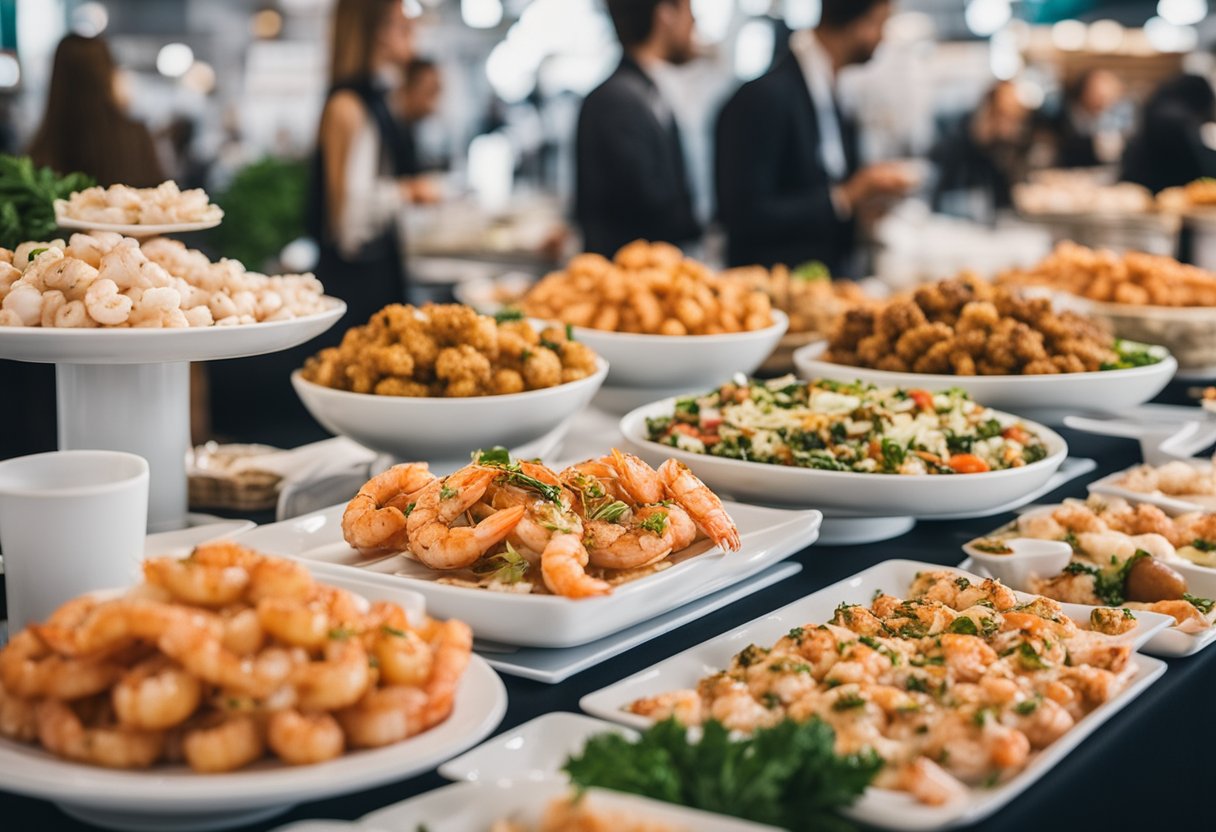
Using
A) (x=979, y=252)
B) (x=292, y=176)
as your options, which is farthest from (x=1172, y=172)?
(x=292, y=176)

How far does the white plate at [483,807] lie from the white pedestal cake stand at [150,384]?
0.82 metres

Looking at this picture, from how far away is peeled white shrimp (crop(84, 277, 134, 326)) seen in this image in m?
1.62

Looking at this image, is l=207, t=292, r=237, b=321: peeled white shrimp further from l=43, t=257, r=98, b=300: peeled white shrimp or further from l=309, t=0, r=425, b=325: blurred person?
l=309, t=0, r=425, b=325: blurred person

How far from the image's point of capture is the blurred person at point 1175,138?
8.06 meters

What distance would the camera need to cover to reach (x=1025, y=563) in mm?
1823

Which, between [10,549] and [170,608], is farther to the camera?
[10,549]

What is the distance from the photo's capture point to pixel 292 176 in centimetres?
849

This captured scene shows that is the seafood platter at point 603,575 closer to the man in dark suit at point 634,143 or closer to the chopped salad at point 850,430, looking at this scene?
the chopped salad at point 850,430

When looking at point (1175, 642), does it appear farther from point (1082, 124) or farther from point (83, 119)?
point (1082, 124)

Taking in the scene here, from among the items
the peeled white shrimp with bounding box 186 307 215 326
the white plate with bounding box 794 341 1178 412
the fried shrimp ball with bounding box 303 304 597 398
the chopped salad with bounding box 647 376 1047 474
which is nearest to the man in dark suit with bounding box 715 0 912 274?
the white plate with bounding box 794 341 1178 412

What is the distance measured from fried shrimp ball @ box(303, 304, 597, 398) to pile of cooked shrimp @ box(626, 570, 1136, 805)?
2.79 ft

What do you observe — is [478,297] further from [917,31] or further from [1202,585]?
[917,31]

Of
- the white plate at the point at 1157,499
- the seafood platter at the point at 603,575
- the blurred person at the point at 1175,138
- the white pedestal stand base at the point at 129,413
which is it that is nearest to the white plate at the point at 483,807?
the seafood platter at the point at 603,575

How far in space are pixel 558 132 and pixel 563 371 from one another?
14264mm
